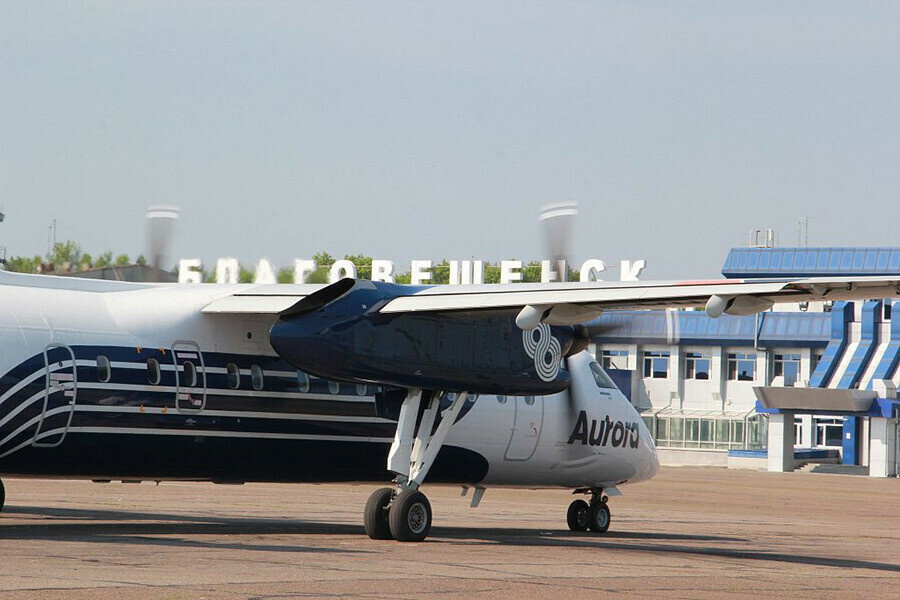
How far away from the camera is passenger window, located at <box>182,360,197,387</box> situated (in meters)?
18.4

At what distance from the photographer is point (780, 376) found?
275ft

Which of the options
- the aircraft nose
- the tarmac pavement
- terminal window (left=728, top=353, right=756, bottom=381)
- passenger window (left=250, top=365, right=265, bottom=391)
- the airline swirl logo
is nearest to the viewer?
the tarmac pavement

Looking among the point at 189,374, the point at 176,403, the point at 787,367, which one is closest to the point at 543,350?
the point at 189,374

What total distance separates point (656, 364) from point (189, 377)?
70.7 m

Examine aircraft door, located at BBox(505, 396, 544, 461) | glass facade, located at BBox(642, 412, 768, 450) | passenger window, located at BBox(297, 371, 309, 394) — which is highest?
passenger window, located at BBox(297, 371, 309, 394)

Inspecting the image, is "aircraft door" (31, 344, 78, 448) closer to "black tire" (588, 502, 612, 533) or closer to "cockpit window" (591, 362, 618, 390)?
"cockpit window" (591, 362, 618, 390)

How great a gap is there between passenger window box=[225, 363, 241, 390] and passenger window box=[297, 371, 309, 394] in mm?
1020

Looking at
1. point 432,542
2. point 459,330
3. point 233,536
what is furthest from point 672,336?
point 233,536

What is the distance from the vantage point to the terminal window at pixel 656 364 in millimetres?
86750

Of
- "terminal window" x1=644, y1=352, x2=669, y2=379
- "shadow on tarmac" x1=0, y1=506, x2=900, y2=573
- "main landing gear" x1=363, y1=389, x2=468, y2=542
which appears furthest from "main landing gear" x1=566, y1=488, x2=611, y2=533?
"terminal window" x1=644, y1=352, x2=669, y2=379

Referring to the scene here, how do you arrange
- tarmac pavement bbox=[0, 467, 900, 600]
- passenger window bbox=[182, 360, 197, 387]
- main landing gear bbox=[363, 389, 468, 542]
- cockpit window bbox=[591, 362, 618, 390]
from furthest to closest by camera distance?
1. cockpit window bbox=[591, 362, 618, 390]
2. main landing gear bbox=[363, 389, 468, 542]
3. passenger window bbox=[182, 360, 197, 387]
4. tarmac pavement bbox=[0, 467, 900, 600]

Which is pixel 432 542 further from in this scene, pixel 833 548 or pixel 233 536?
pixel 833 548

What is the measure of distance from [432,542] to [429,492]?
20321 mm

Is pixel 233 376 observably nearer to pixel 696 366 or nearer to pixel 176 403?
A: pixel 176 403
